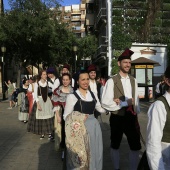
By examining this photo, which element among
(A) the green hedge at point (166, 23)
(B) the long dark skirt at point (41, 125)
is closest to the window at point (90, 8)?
(A) the green hedge at point (166, 23)

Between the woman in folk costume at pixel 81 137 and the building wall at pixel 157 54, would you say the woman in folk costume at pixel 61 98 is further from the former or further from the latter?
the building wall at pixel 157 54

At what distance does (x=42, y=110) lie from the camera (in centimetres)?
876

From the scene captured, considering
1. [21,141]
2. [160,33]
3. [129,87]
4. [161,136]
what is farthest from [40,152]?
[160,33]

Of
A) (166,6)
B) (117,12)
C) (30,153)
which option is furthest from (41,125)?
(166,6)

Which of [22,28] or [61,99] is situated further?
[22,28]

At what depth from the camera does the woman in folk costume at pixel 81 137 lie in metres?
4.31

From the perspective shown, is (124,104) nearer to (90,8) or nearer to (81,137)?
(81,137)

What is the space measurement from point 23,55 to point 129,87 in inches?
1064

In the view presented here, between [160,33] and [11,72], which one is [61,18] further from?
[11,72]

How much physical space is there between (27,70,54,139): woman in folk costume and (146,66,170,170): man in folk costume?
6.12m

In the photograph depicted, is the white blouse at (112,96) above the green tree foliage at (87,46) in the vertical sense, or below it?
below

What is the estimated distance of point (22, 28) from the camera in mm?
29031

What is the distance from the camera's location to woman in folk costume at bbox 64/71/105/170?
14.1ft

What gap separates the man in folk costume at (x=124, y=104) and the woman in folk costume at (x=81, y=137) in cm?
46
